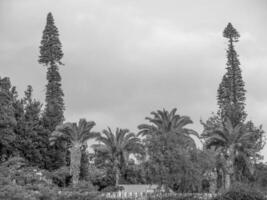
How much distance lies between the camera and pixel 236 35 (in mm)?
68125

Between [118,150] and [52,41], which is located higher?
[52,41]

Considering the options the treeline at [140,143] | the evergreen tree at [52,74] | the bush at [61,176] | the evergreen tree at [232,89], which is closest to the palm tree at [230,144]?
the treeline at [140,143]

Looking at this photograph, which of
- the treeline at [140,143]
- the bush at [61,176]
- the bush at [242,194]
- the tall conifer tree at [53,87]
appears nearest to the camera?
the bush at [242,194]

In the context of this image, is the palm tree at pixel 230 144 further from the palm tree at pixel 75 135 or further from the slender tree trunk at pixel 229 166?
the palm tree at pixel 75 135

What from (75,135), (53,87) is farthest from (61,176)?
(53,87)

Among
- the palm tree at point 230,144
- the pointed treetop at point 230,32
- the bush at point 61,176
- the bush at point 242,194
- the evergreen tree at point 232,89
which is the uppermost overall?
the pointed treetop at point 230,32

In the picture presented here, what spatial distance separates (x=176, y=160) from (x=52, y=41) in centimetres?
3024

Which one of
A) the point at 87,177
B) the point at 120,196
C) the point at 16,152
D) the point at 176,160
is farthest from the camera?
the point at 87,177

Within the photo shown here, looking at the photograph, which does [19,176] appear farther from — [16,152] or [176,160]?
[16,152]

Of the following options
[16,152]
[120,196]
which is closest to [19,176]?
[120,196]

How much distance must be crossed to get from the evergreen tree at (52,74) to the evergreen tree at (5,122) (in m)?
7.74

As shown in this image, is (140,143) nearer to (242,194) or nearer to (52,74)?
(52,74)

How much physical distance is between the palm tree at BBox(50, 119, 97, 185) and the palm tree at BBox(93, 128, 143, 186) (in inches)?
98.7

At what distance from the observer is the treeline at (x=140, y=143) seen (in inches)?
1795
